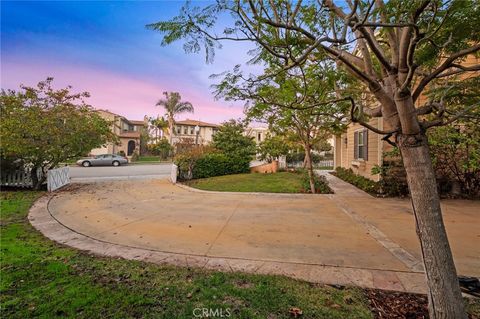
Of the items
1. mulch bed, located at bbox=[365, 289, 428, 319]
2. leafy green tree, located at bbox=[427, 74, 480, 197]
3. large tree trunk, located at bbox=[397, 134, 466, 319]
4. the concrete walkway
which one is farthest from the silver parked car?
large tree trunk, located at bbox=[397, 134, 466, 319]

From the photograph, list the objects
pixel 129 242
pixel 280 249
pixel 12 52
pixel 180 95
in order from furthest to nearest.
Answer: pixel 180 95 < pixel 12 52 < pixel 129 242 < pixel 280 249

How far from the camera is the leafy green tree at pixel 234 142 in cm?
1627

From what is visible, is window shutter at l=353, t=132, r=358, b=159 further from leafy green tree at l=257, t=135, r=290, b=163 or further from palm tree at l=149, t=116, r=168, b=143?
palm tree at l=149, t=116, r=168, b=143

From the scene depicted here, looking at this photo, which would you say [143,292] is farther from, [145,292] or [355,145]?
[355,145]

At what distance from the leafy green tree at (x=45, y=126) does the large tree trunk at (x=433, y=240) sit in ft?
36.1

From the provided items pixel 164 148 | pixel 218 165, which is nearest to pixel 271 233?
pixel 218 165

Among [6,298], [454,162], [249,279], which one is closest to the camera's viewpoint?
[6,298]

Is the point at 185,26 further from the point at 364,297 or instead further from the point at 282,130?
the point at 282,130

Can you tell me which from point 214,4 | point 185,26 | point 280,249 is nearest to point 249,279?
point 280,249

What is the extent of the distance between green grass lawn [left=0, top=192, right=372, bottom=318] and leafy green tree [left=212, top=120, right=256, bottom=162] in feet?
42.6

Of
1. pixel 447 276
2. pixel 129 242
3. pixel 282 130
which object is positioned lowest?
pixel 129 242

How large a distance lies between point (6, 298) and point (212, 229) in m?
3.06

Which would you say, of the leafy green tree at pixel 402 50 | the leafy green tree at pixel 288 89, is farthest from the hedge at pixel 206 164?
the leafy green tree at pixel 402 50

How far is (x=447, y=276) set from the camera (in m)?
1.87
